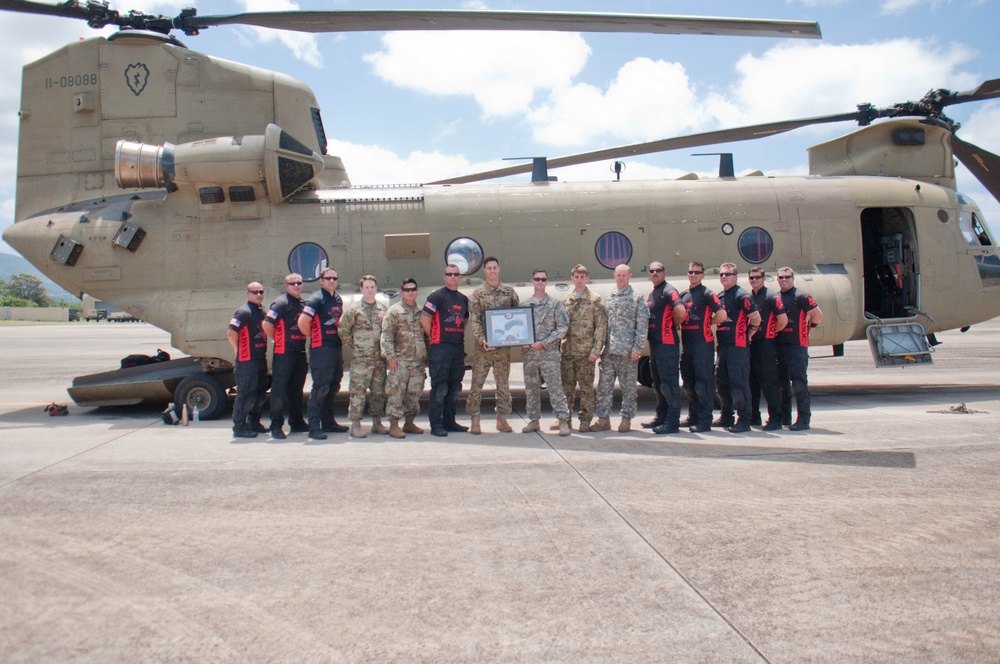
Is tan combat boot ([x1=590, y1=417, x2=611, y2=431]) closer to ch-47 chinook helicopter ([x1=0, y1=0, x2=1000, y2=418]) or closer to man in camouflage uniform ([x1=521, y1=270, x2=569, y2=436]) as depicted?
man in camouflage uniform ([x1=521, y1=270, x2=569, y2=436])

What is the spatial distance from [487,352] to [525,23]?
12.5ft

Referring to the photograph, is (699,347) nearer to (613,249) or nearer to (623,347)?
(623,347)

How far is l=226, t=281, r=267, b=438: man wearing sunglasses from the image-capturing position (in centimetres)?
793

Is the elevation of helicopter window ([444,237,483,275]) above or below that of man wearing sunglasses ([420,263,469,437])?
above

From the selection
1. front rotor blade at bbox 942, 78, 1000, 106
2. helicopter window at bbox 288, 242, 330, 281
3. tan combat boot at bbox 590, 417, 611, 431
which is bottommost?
tan combat boot at bbox 590, 417, 611, 431

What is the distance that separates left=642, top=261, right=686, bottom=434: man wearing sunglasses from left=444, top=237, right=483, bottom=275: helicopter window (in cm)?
300

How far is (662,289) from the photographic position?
8086 mm

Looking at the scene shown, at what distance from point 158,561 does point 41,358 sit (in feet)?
65.4

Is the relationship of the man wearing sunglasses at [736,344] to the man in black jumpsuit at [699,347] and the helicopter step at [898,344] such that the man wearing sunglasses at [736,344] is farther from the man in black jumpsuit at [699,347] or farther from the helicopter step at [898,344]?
the helicopter step at [898,344]

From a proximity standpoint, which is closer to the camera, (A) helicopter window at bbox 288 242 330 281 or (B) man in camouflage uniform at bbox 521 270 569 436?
(B) man in camouflage uniform at bbox 521 270 569 436

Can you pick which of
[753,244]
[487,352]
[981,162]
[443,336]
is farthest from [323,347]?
[981,162]

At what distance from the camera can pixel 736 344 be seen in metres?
7.98

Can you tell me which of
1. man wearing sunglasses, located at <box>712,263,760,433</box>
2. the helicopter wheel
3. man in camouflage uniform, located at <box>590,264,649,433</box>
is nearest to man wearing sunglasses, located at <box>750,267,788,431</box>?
man wearing sunglasses, located at <box>712,263,760,433</box>

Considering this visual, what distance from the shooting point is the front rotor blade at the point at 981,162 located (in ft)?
37.8
